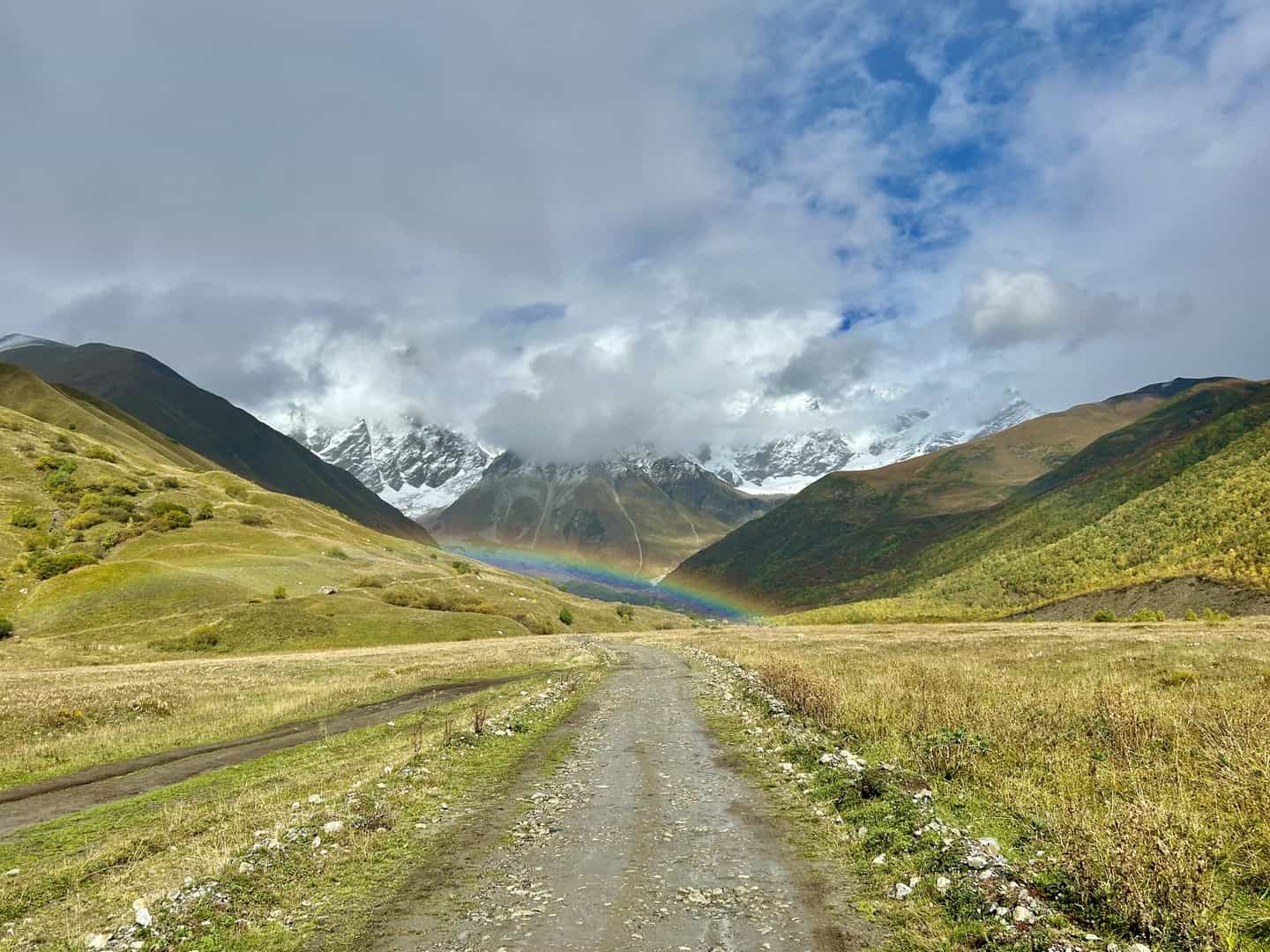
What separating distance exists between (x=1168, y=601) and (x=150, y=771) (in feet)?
361

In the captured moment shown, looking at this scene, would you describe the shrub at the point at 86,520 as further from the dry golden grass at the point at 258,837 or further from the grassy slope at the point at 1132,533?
the grassy slope at the point at 1132,533

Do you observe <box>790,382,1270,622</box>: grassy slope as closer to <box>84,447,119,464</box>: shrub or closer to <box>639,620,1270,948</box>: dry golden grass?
<box>639,620,1270,948</box>: dry golden grass

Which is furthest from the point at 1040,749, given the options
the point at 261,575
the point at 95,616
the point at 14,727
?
the point at 261,575

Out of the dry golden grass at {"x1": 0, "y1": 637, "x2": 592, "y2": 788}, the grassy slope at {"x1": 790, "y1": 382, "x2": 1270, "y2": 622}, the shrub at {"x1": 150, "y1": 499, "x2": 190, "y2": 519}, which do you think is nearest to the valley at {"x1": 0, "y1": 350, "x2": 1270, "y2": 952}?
the dry golden grass at {"x1": 0, "y1": 637, "x2": 592, "y2": 788}

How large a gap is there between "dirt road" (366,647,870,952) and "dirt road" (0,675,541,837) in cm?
1293

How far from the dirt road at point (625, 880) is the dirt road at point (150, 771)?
12.9 meters

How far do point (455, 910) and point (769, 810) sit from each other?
23.0 ft

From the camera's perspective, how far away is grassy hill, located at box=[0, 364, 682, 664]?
87875 mm

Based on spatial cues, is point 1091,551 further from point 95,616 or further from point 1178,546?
point 95,616

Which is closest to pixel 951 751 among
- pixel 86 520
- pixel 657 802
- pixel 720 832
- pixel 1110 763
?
pixel 1110 763

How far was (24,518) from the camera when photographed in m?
121

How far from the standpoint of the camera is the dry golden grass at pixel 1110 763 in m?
8.25

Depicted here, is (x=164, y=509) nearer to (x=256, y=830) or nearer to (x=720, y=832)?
(x=256, y=830)

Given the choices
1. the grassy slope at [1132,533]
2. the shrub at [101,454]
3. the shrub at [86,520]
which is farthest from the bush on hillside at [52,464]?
the grassy slope at [1132,533]
